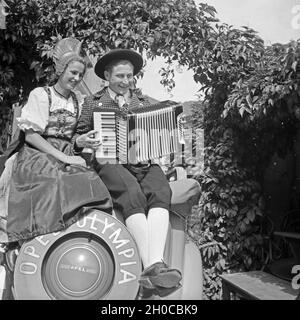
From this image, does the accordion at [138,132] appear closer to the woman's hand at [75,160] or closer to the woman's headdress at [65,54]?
the woman's hand at [75,160]

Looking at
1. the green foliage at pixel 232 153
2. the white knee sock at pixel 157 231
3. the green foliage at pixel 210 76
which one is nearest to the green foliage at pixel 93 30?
the green foliage at pixel 210 76

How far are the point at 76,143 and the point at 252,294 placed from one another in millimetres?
1222

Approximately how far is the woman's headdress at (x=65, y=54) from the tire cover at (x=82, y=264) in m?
0.68

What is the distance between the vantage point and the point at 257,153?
3059 mm

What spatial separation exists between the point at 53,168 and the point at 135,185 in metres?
0.34

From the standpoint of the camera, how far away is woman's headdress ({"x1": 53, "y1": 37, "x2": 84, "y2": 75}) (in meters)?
1.81

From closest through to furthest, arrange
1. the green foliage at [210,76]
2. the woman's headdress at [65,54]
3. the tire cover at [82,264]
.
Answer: the tire cover at [82,264], the woman's headdress at [65,54], the green foliage at [210,76]

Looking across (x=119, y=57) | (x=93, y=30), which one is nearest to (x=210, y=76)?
(x=93, y=30)

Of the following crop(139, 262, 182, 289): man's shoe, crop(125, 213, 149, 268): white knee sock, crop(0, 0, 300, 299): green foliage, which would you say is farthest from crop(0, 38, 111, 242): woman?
crop(0, 0, 300, 299): green foliage

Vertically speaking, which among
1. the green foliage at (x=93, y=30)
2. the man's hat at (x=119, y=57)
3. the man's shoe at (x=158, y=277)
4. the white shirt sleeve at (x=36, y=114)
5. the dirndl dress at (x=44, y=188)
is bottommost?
the man's shoe at (x=158, y=277)

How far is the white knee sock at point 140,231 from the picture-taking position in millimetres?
1631

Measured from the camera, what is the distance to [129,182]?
1.72 metres

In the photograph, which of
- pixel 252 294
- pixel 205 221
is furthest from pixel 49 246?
pixel 205 221

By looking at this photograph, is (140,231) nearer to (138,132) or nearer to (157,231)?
(157,231)
